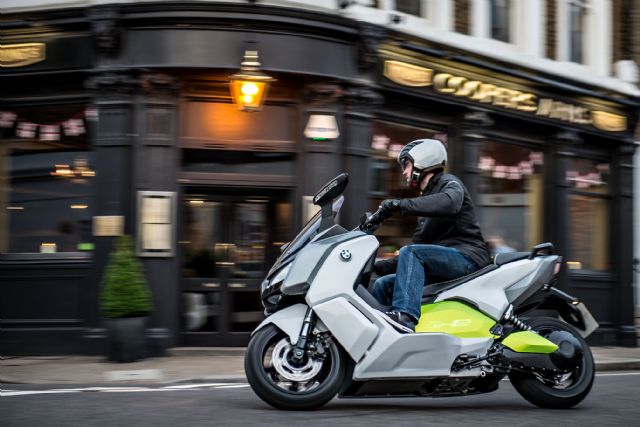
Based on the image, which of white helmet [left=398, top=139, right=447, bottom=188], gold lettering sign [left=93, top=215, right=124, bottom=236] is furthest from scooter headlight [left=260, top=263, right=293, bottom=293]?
gold lettering sign [left=93, top=215, right=124, bottom=236]

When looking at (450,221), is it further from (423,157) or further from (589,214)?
(589,214)

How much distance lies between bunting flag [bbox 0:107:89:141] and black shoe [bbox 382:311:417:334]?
7.16 meters

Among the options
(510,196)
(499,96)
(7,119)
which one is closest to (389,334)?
(7,119)

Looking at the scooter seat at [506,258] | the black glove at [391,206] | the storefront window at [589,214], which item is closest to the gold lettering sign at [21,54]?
the black glove at [391,206]

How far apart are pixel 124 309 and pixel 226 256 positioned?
2.08 m

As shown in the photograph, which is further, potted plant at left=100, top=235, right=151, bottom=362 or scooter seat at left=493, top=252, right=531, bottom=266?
potted plant at left=100, top=235, right=151, bottom=362

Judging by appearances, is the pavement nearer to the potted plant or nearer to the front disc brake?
the potted plant

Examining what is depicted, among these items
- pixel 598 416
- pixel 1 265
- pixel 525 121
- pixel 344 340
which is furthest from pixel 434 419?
pixel 525 121

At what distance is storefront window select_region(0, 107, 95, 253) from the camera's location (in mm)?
11945

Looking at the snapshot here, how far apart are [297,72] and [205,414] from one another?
6717mm

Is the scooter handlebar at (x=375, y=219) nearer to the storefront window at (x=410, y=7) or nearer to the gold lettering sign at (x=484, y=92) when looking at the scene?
the gold lettering sign at (x=484, y=92)

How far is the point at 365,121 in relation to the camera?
1235 cm

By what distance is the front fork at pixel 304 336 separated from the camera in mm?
5679

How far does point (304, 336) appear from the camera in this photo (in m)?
5.69
